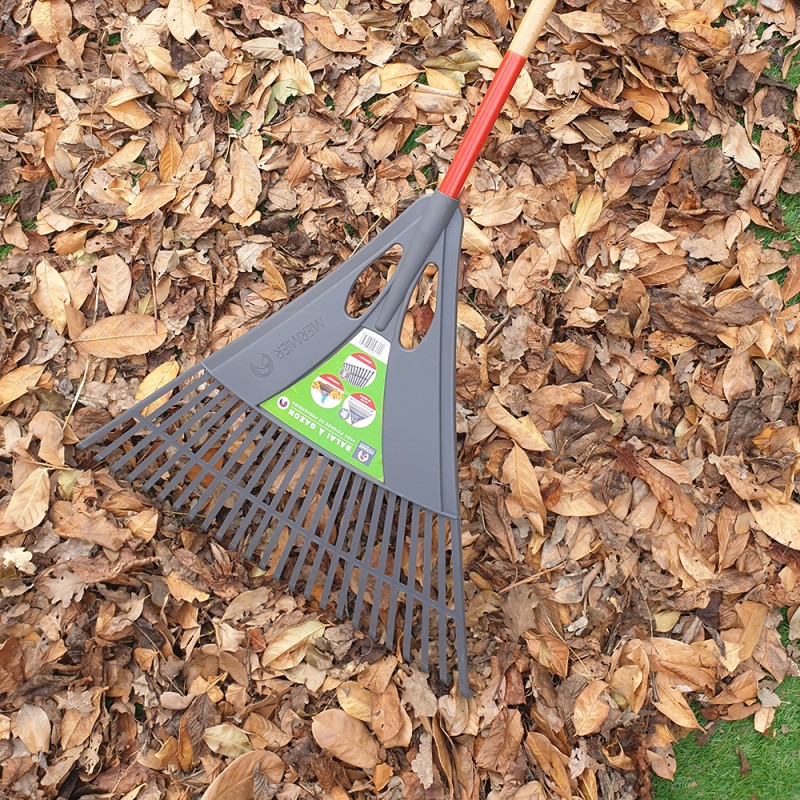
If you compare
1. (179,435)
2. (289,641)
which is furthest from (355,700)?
(179,435)

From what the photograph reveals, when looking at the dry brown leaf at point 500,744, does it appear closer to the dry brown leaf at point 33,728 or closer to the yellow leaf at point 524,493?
the yellow leaf at point 524,493

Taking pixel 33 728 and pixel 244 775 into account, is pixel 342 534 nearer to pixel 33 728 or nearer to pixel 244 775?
pixel 244 775

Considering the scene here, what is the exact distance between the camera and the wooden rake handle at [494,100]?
4.89 ft

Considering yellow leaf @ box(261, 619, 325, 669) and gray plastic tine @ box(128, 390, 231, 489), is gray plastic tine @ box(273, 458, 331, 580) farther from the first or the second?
gray plastic tine @ box(128, 390, 231, 489)

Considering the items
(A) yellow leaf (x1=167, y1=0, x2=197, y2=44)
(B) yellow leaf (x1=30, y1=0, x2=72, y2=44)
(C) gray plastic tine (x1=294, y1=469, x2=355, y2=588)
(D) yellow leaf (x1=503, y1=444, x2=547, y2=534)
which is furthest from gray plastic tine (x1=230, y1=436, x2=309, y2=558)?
(B) yellow leaf (x1=30, y1=0, x2=72, y2=44)

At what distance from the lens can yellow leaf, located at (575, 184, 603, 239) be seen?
169 centimetres

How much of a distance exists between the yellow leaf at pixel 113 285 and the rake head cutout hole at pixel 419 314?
0.62 metres

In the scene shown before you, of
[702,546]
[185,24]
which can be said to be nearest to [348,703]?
[702,546]

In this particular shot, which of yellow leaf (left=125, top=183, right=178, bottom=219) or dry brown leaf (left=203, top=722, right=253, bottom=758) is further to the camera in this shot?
yellow leaf (left=125, top=183, right=178, bottom=219)

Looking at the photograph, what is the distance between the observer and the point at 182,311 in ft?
5.31

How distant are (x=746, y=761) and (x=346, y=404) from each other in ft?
3.90

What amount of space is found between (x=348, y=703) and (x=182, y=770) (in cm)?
35

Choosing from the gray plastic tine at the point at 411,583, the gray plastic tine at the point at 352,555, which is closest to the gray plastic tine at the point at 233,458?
the gray plastic tine at the point at 352,555

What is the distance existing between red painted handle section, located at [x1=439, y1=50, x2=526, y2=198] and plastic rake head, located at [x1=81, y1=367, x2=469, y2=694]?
2.01ft
